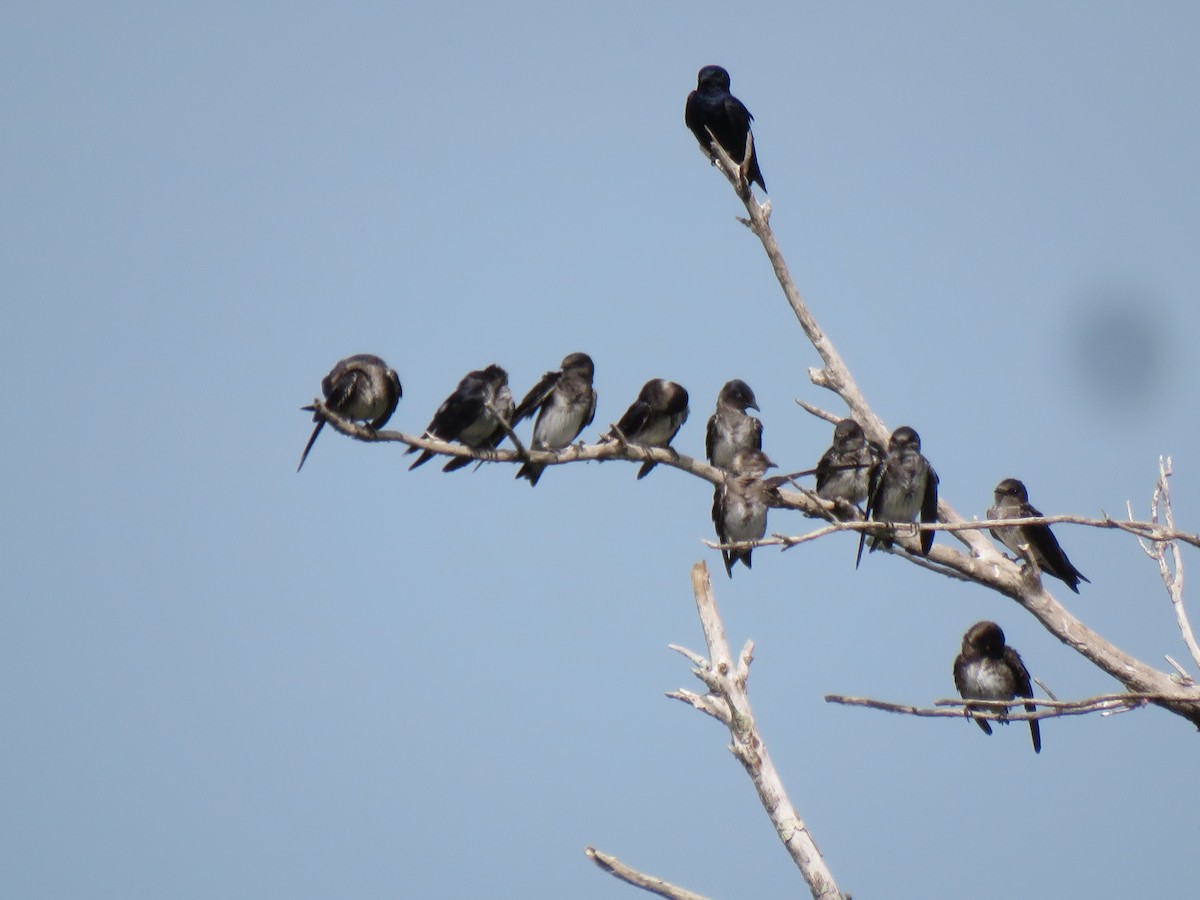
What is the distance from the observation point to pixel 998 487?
39.3 feet

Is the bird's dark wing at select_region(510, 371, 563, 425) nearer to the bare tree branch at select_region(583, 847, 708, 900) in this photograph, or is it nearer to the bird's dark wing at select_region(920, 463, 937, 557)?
the bird's dark wing at select_region(920, 463, 937, 557)

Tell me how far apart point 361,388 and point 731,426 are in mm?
3062

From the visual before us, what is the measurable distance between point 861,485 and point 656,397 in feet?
5.08

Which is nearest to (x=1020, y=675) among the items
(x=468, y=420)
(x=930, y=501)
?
(x=930, y=501)

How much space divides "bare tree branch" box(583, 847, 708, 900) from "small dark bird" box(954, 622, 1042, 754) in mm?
3955

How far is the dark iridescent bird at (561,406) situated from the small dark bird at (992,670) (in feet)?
10.5

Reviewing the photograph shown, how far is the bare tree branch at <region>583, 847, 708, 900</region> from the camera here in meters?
7.06

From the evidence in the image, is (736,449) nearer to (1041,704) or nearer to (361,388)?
(361,388)

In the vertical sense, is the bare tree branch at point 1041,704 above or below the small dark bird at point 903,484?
below

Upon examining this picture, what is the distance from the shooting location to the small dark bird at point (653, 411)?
10383 millimetres

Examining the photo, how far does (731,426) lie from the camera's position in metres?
11.4

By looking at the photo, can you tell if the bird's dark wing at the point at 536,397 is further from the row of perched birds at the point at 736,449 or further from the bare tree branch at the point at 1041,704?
the bare tree branch at the point at 1041,704

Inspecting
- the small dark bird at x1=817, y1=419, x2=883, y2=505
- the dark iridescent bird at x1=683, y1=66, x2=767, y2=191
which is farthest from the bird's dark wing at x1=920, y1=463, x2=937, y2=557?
the dark iridescent bird at x1=683, y1=66, x2=767, y2=191

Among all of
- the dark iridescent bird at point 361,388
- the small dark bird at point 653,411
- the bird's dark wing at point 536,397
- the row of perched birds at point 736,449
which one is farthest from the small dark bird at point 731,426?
the dark iridescent bird at point 361,388
